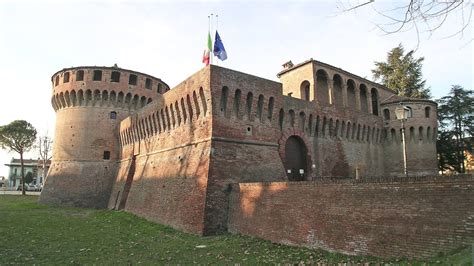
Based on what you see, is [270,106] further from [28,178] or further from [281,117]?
[28,178]

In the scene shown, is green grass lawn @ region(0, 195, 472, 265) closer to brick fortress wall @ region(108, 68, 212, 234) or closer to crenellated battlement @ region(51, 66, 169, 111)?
brick fortress wall @ region(108, 68, 212, 234)

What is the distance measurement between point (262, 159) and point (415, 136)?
757 inches

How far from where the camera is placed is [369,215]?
33.4 feet

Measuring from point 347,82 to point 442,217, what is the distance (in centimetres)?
2210

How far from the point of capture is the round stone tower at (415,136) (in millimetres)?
29844

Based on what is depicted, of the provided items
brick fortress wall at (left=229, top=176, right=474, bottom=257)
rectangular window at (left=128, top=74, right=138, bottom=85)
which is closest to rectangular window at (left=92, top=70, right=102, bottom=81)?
rectangular window at (left=128, top=74, right=138, bottom=85)

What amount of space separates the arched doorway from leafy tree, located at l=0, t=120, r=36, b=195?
138 ft

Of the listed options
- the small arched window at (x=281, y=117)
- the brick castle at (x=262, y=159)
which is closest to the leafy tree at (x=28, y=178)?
the brick castle at (x=262, y=159)

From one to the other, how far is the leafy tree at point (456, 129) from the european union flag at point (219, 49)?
29.4m

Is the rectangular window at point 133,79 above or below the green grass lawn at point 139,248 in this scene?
above

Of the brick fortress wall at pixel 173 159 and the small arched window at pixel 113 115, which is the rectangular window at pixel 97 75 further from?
the brick fortress wall at pixel 173 159

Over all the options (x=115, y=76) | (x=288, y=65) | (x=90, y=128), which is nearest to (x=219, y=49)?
(x=288, y=65)

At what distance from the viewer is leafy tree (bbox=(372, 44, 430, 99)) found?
137 ft

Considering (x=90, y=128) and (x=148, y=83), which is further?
(x=148, y=83)
